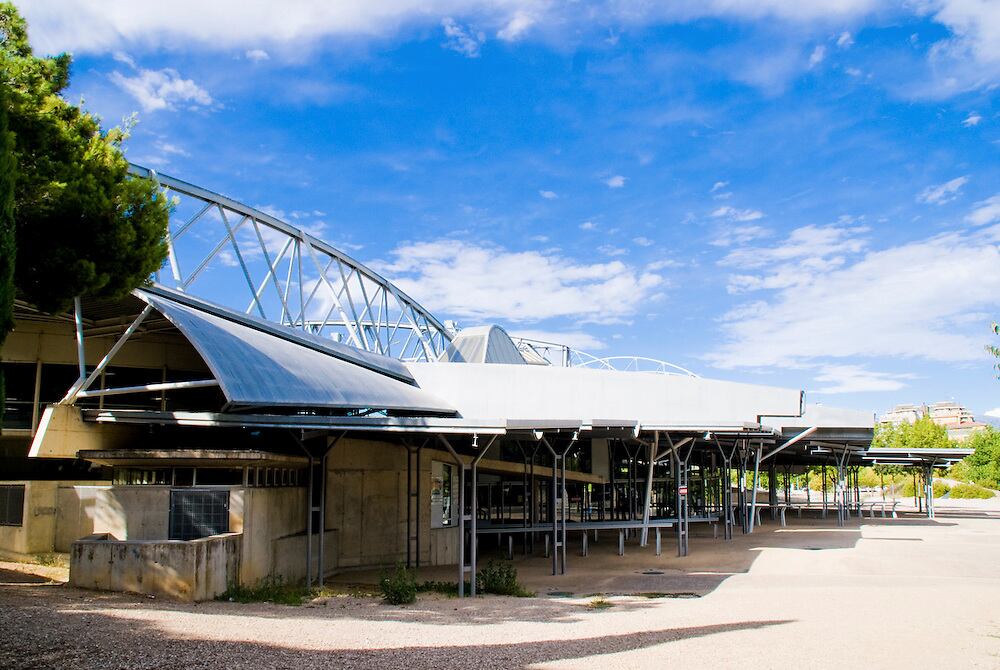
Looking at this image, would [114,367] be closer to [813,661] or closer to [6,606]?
[6,606]

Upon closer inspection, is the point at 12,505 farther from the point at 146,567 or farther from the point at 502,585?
the point at 502,585

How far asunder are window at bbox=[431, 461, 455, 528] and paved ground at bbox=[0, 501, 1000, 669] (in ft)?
17.9

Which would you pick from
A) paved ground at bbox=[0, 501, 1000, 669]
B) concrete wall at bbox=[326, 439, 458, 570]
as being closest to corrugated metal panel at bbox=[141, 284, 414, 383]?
concrete wall at bbox=[326, 439, 458, 570]

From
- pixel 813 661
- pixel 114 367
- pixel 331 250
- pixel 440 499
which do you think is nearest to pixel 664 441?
pixel 440 499

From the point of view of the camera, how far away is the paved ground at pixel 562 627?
34.5 ft

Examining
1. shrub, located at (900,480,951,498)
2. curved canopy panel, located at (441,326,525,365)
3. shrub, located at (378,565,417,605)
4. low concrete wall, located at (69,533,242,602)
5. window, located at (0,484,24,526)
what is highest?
curved canopy panel, located at (441,326,525,365)

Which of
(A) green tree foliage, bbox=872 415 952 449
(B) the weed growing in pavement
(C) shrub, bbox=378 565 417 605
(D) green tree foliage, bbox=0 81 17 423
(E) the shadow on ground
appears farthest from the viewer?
(A) green tree foliage, bbox=872 415 952 449

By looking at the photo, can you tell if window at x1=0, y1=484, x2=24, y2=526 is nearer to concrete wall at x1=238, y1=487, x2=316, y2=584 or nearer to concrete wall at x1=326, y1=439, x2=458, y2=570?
concrete wall at x1=238, y1=487, x2=316, y2=584

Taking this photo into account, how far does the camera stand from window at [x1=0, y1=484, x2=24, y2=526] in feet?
71.4

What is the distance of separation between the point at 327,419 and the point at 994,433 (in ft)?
293

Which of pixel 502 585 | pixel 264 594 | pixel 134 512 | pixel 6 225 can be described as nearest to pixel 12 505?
pixel 134 512

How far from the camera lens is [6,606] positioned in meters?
12.8

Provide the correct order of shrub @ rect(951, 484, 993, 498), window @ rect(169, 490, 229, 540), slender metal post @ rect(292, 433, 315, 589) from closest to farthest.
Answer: window @ rect(169, 490, 229, 540) → slender metal post @ rect(292, 433, 315, 589) → shrub @ rect(951, 484, 993, 498)

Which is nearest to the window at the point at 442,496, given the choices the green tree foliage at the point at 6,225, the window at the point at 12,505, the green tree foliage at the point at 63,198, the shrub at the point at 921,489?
the window at the point at 12,505
